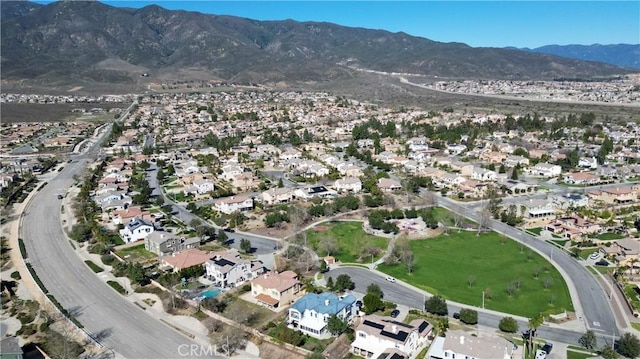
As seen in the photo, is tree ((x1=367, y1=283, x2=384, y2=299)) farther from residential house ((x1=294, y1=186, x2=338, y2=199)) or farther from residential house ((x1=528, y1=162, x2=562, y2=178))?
residential house ((x1=528, y1=162, x2=562, y2=178))

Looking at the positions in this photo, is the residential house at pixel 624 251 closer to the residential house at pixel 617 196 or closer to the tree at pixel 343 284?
the residential house at pixel 617 196

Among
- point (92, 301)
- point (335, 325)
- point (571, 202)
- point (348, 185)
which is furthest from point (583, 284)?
point (92, 301)

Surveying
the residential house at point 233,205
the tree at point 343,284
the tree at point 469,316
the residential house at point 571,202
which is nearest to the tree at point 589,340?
the tree at point 469,316

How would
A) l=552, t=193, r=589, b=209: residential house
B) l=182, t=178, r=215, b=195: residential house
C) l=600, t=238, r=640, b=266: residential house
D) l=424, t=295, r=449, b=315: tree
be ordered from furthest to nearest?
l=182, t=178, r=215, b=195: residential house < l=552, t=193, r=589, b=209: residential house < l=600, t=238, r=640, b=266: residential house < l=424, t=295, r=449, b=315: tree

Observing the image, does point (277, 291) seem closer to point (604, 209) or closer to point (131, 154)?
point (604, 209)

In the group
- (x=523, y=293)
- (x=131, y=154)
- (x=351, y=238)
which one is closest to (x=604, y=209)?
(x=523, y=293)

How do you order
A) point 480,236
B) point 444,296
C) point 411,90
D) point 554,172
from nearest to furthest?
point 444,296
point 480,236
point 554,172
point 411,90

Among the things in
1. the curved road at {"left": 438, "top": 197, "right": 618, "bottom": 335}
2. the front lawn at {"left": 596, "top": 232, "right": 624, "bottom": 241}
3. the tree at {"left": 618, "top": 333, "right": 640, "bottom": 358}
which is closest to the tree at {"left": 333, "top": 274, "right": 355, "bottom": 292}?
the curved road at {"left": 438, "top": 197, "right": 618, "bottom": 335}
